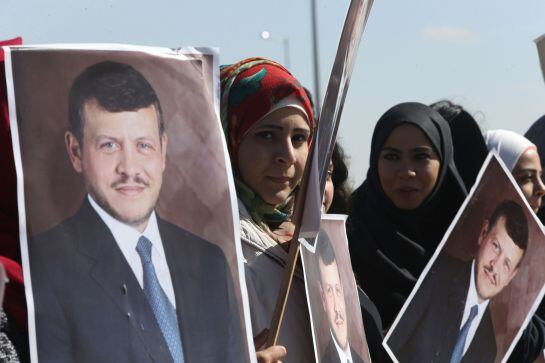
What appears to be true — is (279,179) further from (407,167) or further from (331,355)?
(407,167)

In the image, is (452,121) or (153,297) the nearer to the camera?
(153,297)

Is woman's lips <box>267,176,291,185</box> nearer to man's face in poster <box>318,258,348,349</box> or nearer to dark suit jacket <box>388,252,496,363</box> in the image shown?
man's face in poster <box>318,258,348,349</box>

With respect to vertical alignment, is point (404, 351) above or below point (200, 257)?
below

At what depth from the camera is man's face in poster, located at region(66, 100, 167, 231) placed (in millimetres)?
1670

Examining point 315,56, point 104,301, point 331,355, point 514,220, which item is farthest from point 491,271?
point 315,56

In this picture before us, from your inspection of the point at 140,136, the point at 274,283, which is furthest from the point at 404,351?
the point at 140,136

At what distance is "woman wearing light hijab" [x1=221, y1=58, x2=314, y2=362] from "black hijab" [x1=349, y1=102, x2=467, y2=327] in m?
0.60

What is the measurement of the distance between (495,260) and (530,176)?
129cm

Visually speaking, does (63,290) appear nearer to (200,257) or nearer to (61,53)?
(200,257)

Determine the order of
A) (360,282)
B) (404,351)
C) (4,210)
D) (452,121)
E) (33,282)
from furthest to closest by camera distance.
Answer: (452,121), (360,282), (404,351), (4,210), (33,282)

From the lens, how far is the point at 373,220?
313cm

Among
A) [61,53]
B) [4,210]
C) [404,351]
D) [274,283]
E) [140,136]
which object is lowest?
[404,351]

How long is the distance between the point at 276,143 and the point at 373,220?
845 mm

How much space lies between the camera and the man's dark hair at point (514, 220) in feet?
8.82
